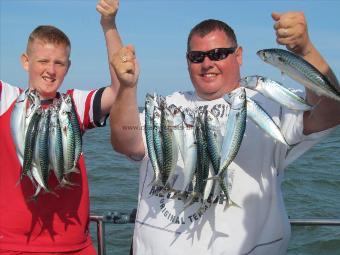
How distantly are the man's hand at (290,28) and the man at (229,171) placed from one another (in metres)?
0.66

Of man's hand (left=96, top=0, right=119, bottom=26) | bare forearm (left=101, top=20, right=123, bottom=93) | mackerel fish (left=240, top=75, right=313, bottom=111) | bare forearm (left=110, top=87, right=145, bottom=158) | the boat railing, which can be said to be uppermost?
man's hand (left=96, top=0, right=119, bottom=26)

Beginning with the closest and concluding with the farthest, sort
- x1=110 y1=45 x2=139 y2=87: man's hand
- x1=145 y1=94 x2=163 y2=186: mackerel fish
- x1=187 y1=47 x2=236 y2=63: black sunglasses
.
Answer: x1=110 y1=45 x2=139 y2=87: man's hand
x1=145 y1=94 x2=163 y2=186: mackerel fish
x1=187 y1=47 x2=236 y2=63: black sunglasses

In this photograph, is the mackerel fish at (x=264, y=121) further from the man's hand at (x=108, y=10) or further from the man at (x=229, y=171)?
the man's hand at (x=108, y=10)

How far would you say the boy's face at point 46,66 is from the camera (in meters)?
3.95

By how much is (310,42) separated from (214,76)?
2.91 ft

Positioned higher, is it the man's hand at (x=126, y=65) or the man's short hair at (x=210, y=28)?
the man's short hair at (x=210, y=28)

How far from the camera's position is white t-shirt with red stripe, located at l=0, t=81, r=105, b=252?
379 centimetres

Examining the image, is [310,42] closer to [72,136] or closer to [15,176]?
[72,136]

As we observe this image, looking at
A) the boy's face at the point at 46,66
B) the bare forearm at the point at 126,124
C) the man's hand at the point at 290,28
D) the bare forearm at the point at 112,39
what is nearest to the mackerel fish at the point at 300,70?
the man's hand at the point at 290,28

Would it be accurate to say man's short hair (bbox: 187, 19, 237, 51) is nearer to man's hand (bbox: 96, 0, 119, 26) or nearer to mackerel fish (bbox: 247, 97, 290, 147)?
man's hand (bbox: 96, 0, 119, 26)

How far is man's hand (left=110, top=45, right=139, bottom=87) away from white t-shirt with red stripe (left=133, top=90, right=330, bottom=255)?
78cm

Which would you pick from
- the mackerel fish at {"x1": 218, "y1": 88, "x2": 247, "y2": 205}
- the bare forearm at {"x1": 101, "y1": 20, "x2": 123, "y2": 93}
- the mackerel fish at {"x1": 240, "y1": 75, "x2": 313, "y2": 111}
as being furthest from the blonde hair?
the mackerel fish at {"x1": 240, "y1": 75, "x2": 313, "y2": 111}

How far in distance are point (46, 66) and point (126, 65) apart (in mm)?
904

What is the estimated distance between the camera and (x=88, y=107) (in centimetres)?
405
